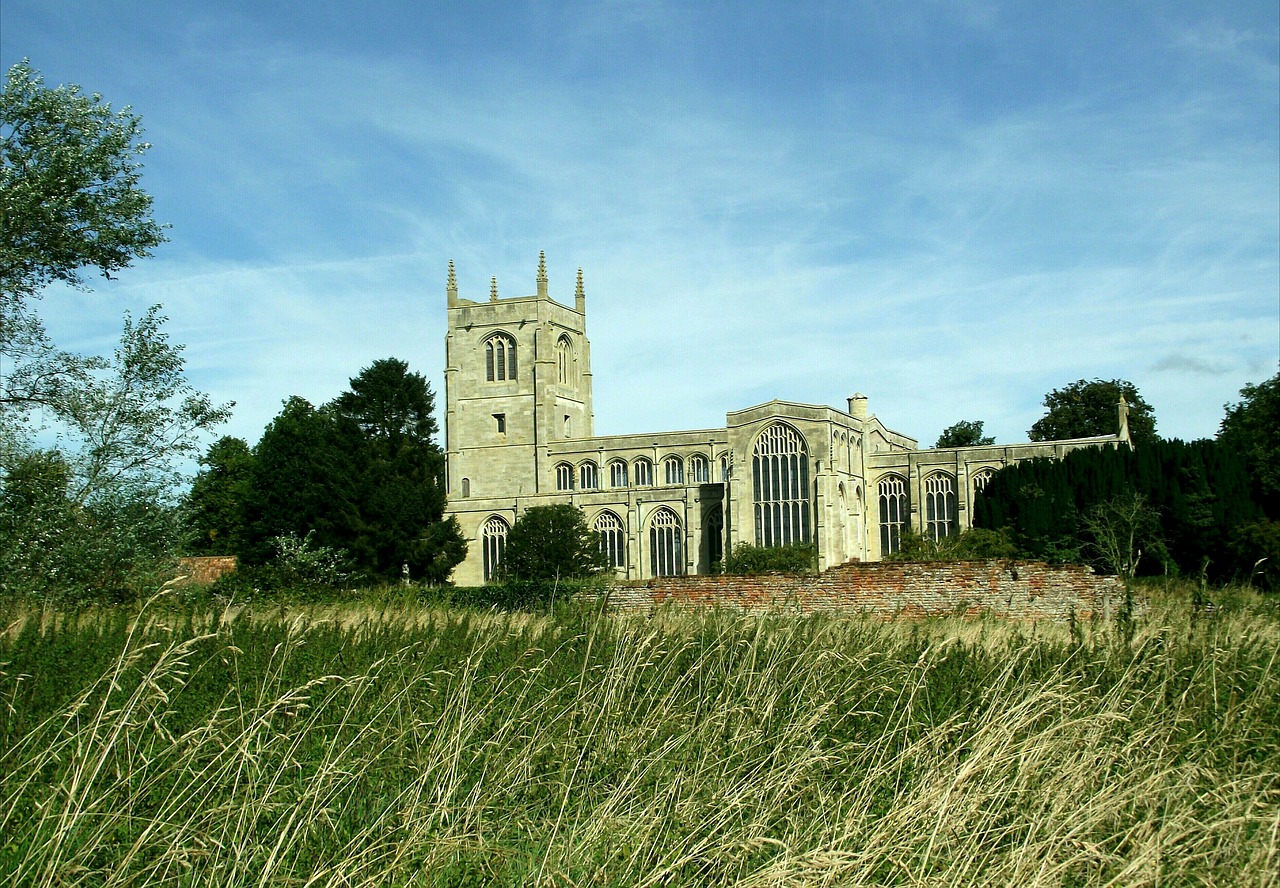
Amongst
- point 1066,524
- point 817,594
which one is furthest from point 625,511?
point 817,594

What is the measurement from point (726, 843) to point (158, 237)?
43.9 feet

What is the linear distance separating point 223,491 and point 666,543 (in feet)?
73.8

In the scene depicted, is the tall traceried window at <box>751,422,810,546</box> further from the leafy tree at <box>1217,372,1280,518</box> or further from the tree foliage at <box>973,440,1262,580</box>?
the leafy tree at <box>1217,372,1280,518</box>

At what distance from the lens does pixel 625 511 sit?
178 feet

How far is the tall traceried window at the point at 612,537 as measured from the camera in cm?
5394

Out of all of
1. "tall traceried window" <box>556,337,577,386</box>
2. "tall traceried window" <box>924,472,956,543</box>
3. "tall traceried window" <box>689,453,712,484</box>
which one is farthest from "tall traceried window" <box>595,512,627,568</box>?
"tall traceried window" <box>924,472,956,543</box>

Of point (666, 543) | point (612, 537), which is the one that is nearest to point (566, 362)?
point (612, 537)

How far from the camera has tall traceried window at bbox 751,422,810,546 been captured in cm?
5012

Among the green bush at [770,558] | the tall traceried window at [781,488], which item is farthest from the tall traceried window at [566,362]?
the green bush at [770,558]

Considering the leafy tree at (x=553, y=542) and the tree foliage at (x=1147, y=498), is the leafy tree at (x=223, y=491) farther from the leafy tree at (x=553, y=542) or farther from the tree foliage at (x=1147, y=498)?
the tree foliage at (x=1147, y=498)

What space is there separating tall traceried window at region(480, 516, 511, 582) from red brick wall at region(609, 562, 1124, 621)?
38770 mm

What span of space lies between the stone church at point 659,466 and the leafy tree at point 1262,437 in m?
5.14

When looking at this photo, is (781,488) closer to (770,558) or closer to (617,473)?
(770,558)

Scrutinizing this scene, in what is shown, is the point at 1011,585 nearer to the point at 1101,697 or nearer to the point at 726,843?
the point at 1101,697
